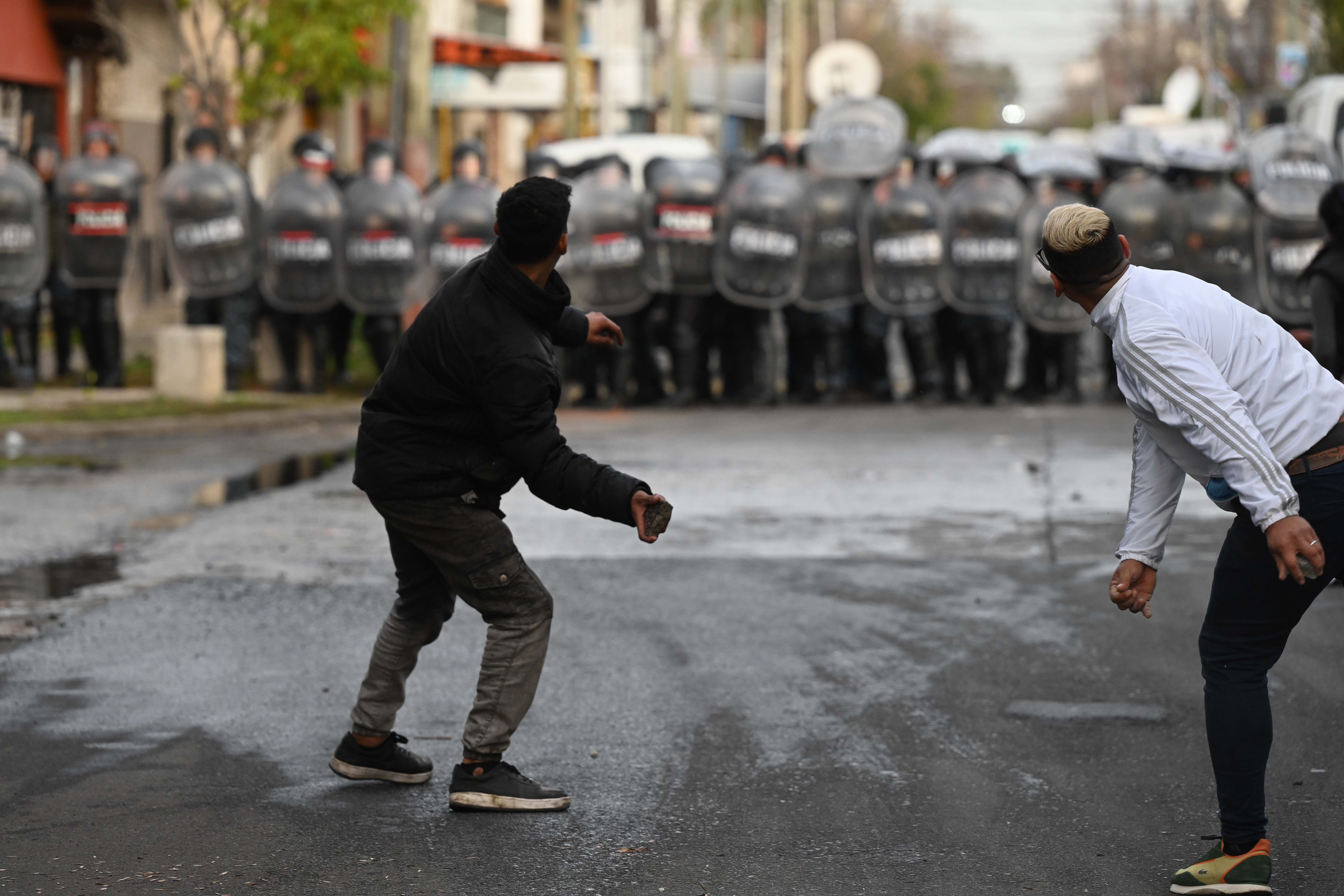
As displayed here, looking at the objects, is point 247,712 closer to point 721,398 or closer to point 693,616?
point 693,616

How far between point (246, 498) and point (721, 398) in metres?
6.94

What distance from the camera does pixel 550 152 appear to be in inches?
820

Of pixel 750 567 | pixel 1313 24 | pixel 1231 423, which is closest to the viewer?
pixel 1231 423

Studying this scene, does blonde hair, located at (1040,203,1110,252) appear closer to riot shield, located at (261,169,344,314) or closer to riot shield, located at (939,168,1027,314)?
riot shield, located at (939,168,1027,314)

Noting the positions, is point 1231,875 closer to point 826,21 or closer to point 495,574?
point 495,574

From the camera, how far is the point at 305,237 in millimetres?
16141

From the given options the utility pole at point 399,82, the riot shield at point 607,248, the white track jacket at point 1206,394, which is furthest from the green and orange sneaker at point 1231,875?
the utility pole at point 399,82

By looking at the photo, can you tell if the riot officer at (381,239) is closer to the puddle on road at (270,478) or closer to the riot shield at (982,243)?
the puddle on road at (270,478)

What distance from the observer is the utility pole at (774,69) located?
56.2m

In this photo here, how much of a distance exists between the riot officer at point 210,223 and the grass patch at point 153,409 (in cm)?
98

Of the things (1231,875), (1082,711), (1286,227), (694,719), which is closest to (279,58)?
(1286,227)

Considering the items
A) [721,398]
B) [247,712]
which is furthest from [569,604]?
[721,398]

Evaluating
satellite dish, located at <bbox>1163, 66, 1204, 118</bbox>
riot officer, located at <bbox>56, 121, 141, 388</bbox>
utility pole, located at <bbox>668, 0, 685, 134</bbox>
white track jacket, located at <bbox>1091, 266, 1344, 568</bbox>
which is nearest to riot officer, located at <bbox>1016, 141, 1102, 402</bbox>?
riot officer, located at <bbox>56, 121, 141, 388</bbox>

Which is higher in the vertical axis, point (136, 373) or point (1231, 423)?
point (1231, 423)
